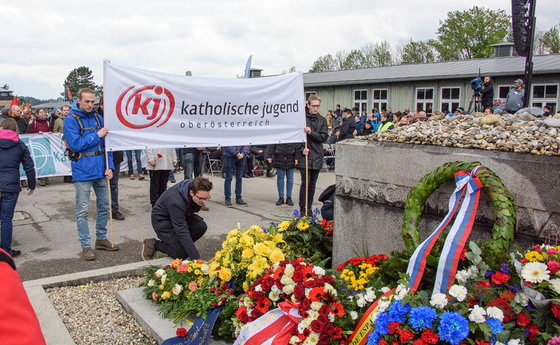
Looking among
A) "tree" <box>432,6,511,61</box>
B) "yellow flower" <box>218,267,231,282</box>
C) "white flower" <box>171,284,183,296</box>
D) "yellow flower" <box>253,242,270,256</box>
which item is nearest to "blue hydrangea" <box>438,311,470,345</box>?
"yellow flower" <box>253,242,270,256</box>

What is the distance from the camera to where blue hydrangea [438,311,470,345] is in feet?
8.40

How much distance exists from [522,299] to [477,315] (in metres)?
0.33

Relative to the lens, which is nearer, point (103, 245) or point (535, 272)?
point (535, 272)

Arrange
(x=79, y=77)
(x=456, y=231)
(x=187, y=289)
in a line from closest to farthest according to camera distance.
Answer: (x=456, y=231)
(x=187, y=289)
(x=79, y=77)

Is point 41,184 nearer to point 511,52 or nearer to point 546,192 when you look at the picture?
point 546,192

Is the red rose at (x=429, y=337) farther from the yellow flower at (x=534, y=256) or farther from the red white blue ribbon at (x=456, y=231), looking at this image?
the yellow flower at (x=534, y=256)

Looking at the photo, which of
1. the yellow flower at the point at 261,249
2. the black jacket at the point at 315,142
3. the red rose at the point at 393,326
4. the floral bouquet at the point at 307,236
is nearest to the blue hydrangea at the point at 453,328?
the red rose at the point at 393,326

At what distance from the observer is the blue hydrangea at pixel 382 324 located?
9.16 ft

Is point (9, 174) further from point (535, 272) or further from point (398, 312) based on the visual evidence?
point (535, 272)

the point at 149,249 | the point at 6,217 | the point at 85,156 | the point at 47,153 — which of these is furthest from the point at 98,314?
the point at 47,153

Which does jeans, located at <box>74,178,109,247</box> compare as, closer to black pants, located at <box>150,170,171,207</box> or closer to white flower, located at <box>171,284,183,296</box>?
black pants, located at <box>150,170,171,207</box>

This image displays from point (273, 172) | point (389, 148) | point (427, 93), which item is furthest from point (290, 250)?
point (427, 93)

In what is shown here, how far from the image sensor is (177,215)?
5199 millimetres

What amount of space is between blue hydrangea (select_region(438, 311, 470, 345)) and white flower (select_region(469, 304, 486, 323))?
4 centimetres
